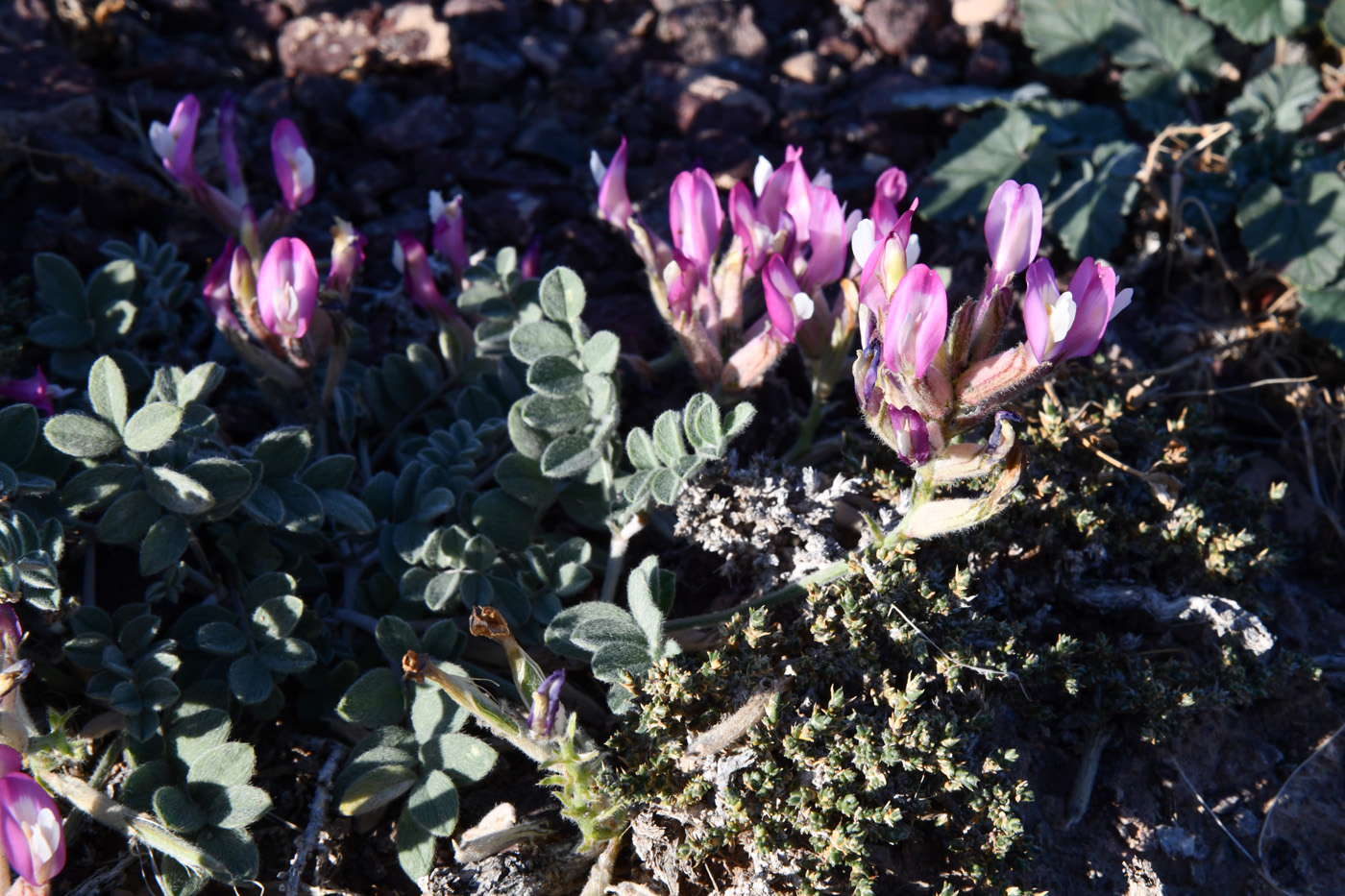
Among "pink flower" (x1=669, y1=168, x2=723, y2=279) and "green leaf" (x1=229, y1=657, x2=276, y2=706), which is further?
"pink flower" (x1=669, y1=168, x2=723, y2=279)

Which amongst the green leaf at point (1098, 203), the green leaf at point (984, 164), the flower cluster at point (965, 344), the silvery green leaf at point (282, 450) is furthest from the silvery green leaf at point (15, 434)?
the green leaf at point (1098, 203)

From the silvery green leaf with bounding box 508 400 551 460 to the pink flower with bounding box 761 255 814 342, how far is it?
0.63m

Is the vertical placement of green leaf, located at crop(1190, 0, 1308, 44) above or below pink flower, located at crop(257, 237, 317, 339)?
below

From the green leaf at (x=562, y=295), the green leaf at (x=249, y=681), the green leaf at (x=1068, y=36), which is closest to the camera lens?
the green leaf at (x=249, y=681)

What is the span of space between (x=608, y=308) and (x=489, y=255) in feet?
1.56

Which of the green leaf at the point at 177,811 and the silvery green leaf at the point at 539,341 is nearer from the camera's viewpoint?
the green leaf at the point at 177,811

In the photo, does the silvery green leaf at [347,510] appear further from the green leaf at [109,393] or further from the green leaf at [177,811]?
the green leaf at [177,811]

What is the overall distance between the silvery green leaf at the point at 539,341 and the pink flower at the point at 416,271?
488 millimetres

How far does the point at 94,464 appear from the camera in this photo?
7.94 feet

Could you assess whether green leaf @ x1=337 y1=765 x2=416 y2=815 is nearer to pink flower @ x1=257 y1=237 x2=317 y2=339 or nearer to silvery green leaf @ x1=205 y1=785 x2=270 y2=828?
silvery green leaf @ x1=205 y1=785 x2=270 y2=828

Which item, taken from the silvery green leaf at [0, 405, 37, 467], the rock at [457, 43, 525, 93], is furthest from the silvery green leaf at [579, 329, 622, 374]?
the rock at [457, 43, 525, 93]

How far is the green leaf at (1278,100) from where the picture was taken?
3.80 meters

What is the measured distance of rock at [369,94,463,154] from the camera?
12.6ft

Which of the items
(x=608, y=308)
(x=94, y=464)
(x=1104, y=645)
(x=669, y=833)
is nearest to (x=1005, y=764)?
(x=1104, y=645)
